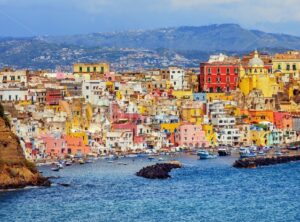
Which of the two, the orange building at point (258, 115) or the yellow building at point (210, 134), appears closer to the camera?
the yellow building at point (210, 134)

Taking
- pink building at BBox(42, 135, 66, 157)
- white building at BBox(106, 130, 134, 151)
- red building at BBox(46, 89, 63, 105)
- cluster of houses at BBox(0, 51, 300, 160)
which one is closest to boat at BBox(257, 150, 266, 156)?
cluster of houses at BBox(0, 51, 300, 160)

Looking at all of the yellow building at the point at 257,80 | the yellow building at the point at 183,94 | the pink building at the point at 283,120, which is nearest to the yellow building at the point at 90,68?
the yellow building at the point at 183,94

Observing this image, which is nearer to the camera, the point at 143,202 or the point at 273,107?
the point at 143,202

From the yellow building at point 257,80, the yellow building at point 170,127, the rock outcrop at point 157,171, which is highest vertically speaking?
the yellow building at point 257,80

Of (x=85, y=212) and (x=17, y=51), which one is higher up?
(x=17, y=51)

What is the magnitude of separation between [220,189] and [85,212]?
31.9 ft

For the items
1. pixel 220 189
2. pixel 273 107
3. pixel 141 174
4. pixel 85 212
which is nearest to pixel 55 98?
pixel 273 107

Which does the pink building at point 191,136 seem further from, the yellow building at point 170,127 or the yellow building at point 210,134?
the yellow building at point 170,127

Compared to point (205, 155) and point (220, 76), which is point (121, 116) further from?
point (220, 76)

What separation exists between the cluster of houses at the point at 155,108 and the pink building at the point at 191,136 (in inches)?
2.3

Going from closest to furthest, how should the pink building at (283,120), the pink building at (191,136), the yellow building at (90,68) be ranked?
the pink building at (191,136), the pink building at (283,120), the yellow building at (90,68)

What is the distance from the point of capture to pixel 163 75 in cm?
9644

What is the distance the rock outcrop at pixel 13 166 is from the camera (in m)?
50.8

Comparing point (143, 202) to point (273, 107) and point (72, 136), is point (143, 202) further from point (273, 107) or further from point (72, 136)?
point (273, 107)
